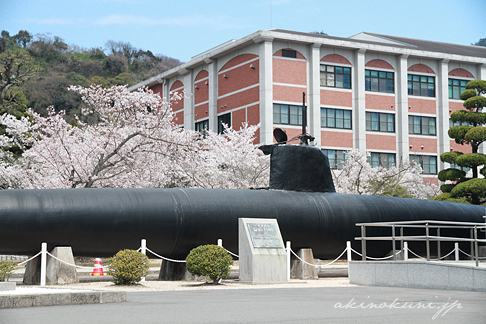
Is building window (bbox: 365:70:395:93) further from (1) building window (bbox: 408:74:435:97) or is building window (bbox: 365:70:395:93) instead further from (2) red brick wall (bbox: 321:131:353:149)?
(2) red brick wall (bbox: 321:131:353:149)

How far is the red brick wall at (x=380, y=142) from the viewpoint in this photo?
56.8m

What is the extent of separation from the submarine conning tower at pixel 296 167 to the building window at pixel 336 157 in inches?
1307

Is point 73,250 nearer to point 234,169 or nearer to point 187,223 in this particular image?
point 187,223

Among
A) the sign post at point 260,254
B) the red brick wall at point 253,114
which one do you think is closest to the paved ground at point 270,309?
the sign post at point 260,254

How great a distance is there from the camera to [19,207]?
16.0m

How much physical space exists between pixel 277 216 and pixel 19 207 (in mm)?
7890

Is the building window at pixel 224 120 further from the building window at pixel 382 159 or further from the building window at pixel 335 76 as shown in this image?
the building window at pixel 382 159

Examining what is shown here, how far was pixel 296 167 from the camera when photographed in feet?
69.0

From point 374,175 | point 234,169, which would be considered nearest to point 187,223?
point 234,169

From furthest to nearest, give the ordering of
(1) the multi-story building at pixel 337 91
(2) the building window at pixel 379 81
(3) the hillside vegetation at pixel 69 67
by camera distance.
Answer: (3) the hillside vegetation at pixel 69 67 < (2) the building window at pixel 379 81 < (1) the multi-story building at pixel 337 91

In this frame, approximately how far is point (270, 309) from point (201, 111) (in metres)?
52.7

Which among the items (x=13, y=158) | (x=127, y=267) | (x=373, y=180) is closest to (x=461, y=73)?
(x=373, y=180)

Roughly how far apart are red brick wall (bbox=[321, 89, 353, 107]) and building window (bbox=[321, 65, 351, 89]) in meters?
0.66

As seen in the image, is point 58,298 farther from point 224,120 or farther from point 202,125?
point 202,125
